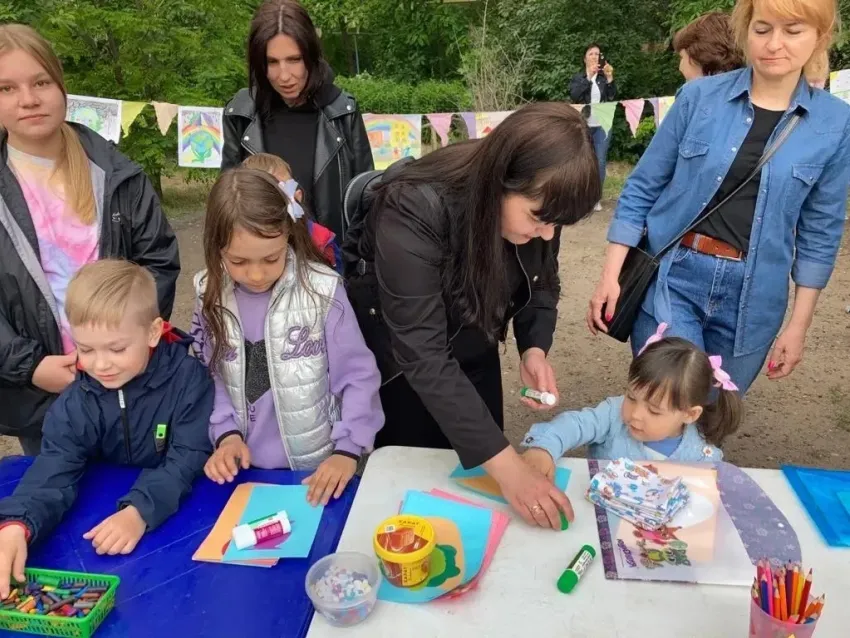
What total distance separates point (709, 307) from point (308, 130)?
76.5 inches

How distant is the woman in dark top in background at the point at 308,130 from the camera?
9.88 ft

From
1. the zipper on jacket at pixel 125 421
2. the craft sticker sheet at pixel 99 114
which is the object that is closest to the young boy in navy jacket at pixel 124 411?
the zipper on jacket at pixel 125 421

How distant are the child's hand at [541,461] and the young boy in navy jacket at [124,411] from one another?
794mm

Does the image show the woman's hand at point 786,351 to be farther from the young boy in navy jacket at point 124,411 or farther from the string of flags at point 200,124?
the string of flags at point 200,124

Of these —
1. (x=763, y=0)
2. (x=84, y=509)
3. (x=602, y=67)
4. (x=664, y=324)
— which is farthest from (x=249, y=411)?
(x=602, y=67)

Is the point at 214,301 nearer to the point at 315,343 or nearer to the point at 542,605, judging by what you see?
the point at 315,343

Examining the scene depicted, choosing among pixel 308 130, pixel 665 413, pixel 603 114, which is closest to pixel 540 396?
pixel 665 413

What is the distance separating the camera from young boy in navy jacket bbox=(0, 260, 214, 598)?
1.50m

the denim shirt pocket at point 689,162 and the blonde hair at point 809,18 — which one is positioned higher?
the blonde hair at point 809,18

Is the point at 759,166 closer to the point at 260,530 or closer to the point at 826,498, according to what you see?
the point at 826,498

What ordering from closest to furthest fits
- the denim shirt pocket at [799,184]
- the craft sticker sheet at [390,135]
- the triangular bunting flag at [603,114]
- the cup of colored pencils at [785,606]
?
the cup of colored pencils at [785,606] → the denim shirt pocket at [799,184] → the craft sticker sheet at [390,135] → the triangular bunting flag at [603,114]

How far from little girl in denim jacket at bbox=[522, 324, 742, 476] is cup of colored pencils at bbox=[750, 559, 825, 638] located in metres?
0.71

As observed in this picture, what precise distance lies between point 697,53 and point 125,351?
2412mm

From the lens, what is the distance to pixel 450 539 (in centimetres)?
136
